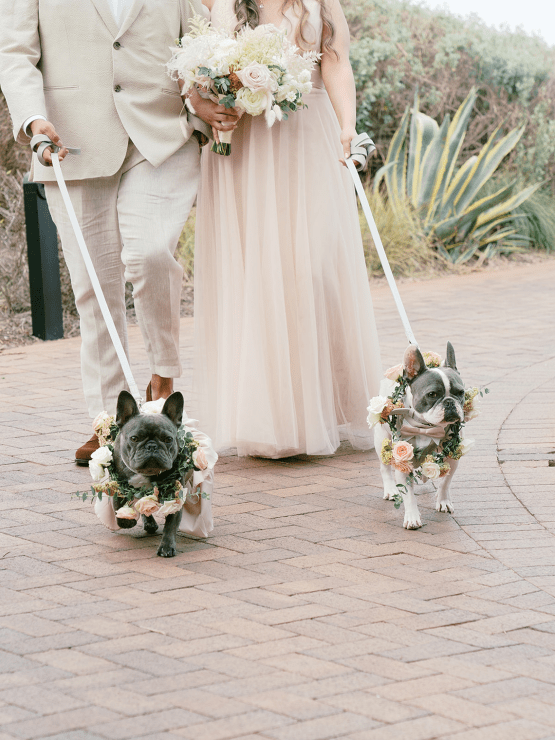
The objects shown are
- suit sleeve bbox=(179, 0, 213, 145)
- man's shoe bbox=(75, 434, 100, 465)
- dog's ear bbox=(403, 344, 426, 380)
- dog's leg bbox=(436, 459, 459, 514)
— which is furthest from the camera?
man's shoe bbox=(75, 434, 100, 465)

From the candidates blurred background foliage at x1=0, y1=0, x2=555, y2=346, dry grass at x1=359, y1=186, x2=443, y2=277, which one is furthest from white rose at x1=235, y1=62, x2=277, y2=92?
blurred background foliage at x1=0, y1=0, x2=555, y2=346

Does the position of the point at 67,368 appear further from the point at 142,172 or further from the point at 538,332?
the point at 538,332

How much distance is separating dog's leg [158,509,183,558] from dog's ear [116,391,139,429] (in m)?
0.38

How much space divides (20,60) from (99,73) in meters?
0.34

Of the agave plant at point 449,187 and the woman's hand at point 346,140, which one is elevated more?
the woman's hand at point 346,140

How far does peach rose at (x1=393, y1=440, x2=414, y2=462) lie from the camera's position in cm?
388

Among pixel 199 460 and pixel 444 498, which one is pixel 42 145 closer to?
pixel 199 460

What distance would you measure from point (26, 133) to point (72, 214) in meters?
0.50

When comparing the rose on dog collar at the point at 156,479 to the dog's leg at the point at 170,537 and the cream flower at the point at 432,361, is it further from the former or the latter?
the cream flower at the point at 432,361

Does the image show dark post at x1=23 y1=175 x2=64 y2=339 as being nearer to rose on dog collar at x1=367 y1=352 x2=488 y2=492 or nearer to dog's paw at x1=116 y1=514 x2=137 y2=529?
dog's paw at x1=116 y1=514 x2=137 y2=529

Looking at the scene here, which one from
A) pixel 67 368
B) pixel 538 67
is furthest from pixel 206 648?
pixel 538 67

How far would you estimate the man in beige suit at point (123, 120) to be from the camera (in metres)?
4.64

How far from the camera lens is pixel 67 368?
285 inches

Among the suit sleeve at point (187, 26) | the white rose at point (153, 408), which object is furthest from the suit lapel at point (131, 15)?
the white rose at point (153, 408)
